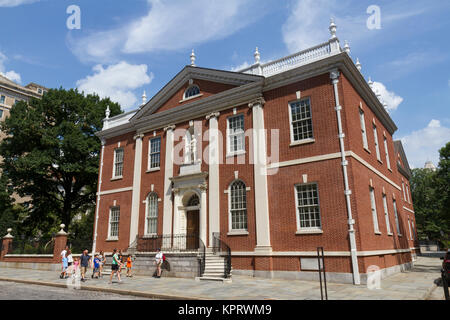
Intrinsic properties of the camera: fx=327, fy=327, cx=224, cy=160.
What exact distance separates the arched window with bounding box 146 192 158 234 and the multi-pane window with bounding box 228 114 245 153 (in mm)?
6679

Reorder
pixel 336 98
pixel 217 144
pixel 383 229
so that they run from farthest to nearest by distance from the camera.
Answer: pixel 217 144 < pixel 383 229 < pixel 336 98

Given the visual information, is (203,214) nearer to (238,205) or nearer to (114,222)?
(238,205)

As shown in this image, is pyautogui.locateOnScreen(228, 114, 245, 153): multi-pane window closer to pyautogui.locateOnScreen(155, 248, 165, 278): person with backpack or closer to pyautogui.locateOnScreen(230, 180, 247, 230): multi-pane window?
pyautogui.locateOnScreen(230, 180, 247, 230): multi-pane window

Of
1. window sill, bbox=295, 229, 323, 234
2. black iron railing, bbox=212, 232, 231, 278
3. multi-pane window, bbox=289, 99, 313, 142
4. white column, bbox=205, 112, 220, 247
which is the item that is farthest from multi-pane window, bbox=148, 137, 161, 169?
window sill, bbox=295, 229, 323, 234

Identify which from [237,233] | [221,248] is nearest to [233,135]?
[237,233]

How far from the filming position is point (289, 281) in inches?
594

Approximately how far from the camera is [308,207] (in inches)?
635

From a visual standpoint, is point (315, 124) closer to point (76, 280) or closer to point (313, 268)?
point (313, 268)

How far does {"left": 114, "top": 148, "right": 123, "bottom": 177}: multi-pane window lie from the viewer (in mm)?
25344

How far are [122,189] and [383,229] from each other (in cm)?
1768

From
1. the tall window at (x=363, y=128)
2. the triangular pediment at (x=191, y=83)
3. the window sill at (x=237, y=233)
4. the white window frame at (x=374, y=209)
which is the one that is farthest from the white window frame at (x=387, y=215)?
the triangular pediment at (x=191, y=83)

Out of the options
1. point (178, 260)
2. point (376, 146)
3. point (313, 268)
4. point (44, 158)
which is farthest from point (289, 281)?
point (44, 158)

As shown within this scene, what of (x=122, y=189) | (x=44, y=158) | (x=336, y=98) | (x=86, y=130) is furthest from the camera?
(x=86, y=130)

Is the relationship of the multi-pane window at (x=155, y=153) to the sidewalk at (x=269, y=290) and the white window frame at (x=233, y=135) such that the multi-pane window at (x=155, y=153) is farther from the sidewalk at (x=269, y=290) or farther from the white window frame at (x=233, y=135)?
the sidewalk at (x=269, y=290)
